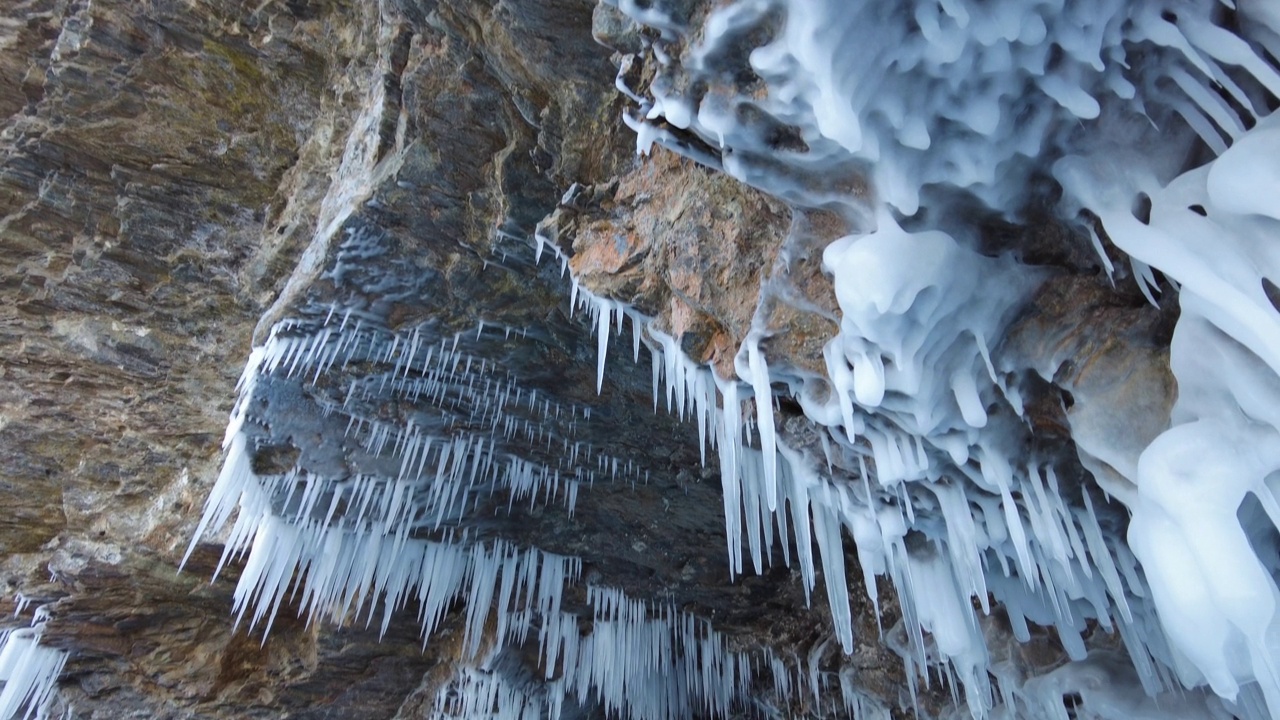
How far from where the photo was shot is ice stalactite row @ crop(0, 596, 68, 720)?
410 cm

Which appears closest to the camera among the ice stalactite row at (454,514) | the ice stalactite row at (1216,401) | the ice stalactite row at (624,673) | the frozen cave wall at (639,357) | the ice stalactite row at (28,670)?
the ice stalactite row at (1216,401)

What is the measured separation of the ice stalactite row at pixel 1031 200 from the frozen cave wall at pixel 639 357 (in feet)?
0.04

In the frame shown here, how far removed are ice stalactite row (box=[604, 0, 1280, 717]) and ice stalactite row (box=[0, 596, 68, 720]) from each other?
15.3ft

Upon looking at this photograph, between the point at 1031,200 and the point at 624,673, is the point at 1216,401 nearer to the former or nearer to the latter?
the point at 1031,200

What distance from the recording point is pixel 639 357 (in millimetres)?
3613

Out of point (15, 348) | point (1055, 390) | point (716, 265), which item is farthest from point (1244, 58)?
point (15, 348)

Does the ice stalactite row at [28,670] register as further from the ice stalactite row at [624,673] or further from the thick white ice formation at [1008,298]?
the thick white ice formation at [1008,298]

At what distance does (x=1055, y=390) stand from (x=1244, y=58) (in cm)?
93

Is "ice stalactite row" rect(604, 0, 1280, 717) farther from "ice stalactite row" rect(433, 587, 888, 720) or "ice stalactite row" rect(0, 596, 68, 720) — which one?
"ice stalactite row" rect(0, 596, 68, 720)

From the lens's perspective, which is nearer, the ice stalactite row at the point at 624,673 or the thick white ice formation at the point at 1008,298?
the thick white ice formation at the point at 1008,298

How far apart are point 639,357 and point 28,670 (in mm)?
4140

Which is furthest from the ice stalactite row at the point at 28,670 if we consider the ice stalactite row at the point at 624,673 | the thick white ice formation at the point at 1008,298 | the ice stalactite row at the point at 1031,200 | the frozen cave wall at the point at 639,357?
the ice stalactite row at the point at 1031,200

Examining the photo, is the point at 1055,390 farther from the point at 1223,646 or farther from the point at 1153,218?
the point at 1223,646

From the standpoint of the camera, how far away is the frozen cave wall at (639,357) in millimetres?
1646
